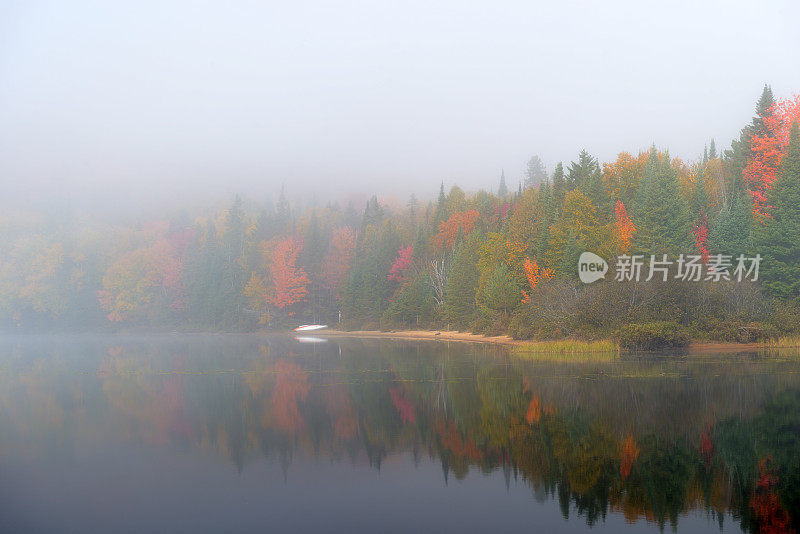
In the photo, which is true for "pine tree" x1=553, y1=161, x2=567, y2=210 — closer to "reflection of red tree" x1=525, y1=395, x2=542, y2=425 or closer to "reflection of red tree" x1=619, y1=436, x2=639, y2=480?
"reflection of red tree" x1=525, y1=395, x2=542, y2=425

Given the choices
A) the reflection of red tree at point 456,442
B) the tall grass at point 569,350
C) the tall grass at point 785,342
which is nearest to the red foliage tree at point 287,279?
the tall grass at point 569,350

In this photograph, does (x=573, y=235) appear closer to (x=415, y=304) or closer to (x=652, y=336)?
(x=652, y=336)

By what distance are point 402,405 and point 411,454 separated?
6.31m

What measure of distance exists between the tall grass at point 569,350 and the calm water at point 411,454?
10.1 meters

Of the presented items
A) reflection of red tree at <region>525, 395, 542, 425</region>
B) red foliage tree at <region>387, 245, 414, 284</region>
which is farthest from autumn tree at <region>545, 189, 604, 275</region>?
red foliage tree at <region>387, 245, 414, 284</region>

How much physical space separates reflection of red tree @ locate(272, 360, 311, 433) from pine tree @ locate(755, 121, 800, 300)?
1482 inches

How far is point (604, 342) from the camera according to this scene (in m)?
39.8

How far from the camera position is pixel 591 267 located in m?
48.6

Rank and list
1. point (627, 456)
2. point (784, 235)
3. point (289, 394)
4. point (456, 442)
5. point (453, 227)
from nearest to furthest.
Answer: point (627, 456) < point (456, 442) < point (289, 394) < point (784, 235) < point (453, 227)

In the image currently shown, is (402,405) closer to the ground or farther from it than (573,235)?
closer to the ground

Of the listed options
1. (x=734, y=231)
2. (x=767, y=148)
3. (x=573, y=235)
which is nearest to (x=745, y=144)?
(x=767, y=148)

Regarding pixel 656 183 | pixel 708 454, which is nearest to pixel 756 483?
pixel 708 454

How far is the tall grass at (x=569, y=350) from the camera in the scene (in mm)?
37619

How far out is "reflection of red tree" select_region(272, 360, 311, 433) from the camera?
59.8 feet
